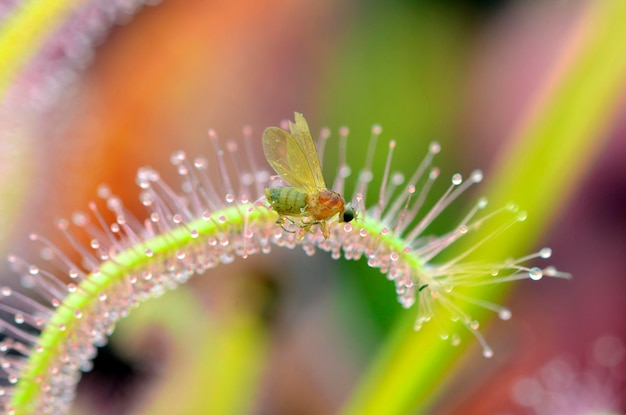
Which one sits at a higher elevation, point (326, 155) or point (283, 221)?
point (326, 155)

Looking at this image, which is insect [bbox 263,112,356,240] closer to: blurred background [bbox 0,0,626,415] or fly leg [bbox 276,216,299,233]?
fly leg [bbox 276,216,299,233]

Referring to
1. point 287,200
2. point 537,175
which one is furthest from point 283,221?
point 537,175

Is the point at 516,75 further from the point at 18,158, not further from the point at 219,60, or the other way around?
the point at 18,158

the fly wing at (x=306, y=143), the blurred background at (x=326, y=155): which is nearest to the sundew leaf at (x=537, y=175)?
the blurred background at (x=326, y=155)

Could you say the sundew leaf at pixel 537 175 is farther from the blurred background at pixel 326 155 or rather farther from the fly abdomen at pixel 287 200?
the fly abdomen at pixel 287 200

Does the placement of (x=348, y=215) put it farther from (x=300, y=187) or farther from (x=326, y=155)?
(x=326, y=155)

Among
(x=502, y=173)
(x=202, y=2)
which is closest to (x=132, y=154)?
(x=202, y=2)
